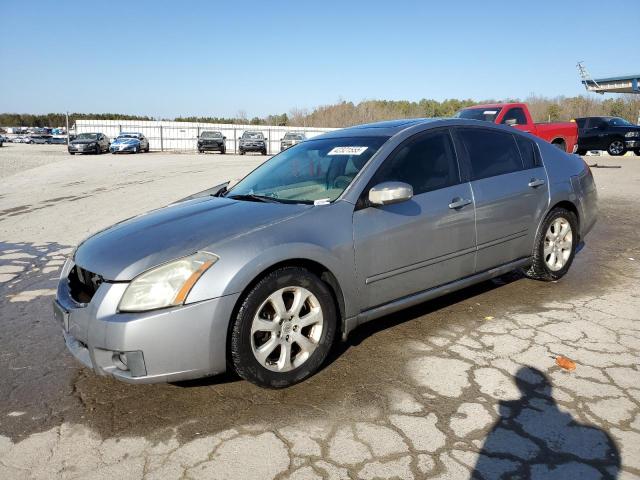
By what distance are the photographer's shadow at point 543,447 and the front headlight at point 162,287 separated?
1634 mm

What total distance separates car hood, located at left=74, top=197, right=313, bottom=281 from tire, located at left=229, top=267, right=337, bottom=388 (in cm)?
37

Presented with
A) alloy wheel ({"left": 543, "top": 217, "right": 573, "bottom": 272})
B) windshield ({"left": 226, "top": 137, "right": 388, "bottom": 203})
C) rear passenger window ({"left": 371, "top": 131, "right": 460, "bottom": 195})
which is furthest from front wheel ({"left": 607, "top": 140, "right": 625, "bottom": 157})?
windshield ({"left": 226, "top": 137, "right": 388, "bottom": 203})

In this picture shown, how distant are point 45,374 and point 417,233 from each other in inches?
102

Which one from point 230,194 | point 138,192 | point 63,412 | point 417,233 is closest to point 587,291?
point 417,233

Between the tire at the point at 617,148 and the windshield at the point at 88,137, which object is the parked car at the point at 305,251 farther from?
the windshield at the point at 88,137

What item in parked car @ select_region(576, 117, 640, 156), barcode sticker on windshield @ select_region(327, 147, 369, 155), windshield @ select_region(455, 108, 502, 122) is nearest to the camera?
barcode sticker on windshield @ select_region(327, 147, 369, 155)

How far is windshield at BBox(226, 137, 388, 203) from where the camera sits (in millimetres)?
3578

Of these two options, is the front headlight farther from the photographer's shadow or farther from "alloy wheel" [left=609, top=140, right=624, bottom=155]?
"alloy wheel" [left=609, top=140, right=624, bottom=155]

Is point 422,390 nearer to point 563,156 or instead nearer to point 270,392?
point 270,392

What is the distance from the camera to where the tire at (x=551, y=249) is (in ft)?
15.4

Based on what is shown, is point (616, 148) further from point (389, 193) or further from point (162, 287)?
point (162, 287)

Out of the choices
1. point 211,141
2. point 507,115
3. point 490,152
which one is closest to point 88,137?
point 211,141

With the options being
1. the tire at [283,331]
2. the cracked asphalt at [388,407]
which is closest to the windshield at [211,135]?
the cracked asphalt at [388,407]

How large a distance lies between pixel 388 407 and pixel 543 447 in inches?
30.7
